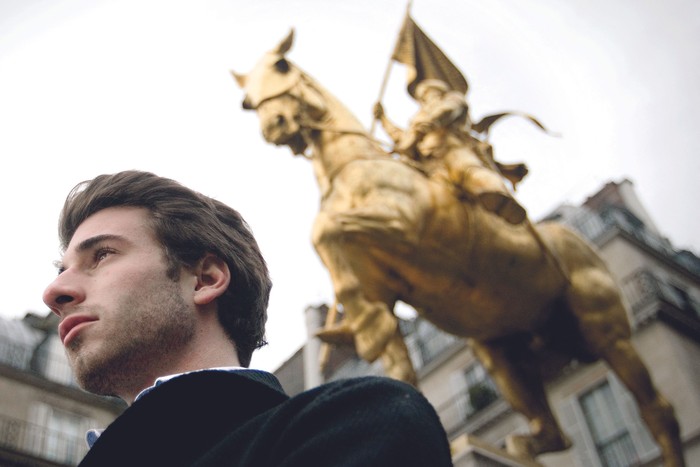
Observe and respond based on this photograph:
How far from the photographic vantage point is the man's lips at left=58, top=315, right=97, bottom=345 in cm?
182

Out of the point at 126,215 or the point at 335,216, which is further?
the point at 335,216

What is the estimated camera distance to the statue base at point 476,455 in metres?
5.61

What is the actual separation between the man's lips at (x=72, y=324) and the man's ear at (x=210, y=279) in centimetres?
26

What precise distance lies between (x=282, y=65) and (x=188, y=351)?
5785 millimetres

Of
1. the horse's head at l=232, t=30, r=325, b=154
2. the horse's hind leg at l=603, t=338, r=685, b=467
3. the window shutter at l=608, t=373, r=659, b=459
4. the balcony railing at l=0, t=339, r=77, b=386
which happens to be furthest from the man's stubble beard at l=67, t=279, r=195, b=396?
the balcony railing at l=0, t=339, r=77, b=386

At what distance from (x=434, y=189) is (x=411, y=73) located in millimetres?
2307

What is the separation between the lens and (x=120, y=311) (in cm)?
183

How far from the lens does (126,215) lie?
2111 mm

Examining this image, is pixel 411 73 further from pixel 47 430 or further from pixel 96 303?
pixel 47 430

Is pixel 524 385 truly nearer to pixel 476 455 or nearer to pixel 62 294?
pixel 476 455

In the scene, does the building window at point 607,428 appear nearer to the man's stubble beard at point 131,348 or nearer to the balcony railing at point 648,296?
the balcony railing at point 648,296

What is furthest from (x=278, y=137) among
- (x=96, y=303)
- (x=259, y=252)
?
(x=96, y=303)

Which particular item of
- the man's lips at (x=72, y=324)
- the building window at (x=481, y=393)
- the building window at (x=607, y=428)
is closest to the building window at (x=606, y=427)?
the building window at (x=607, y=428)

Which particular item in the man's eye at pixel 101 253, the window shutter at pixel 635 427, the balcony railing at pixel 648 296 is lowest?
the window shutter at pixel 635 427
